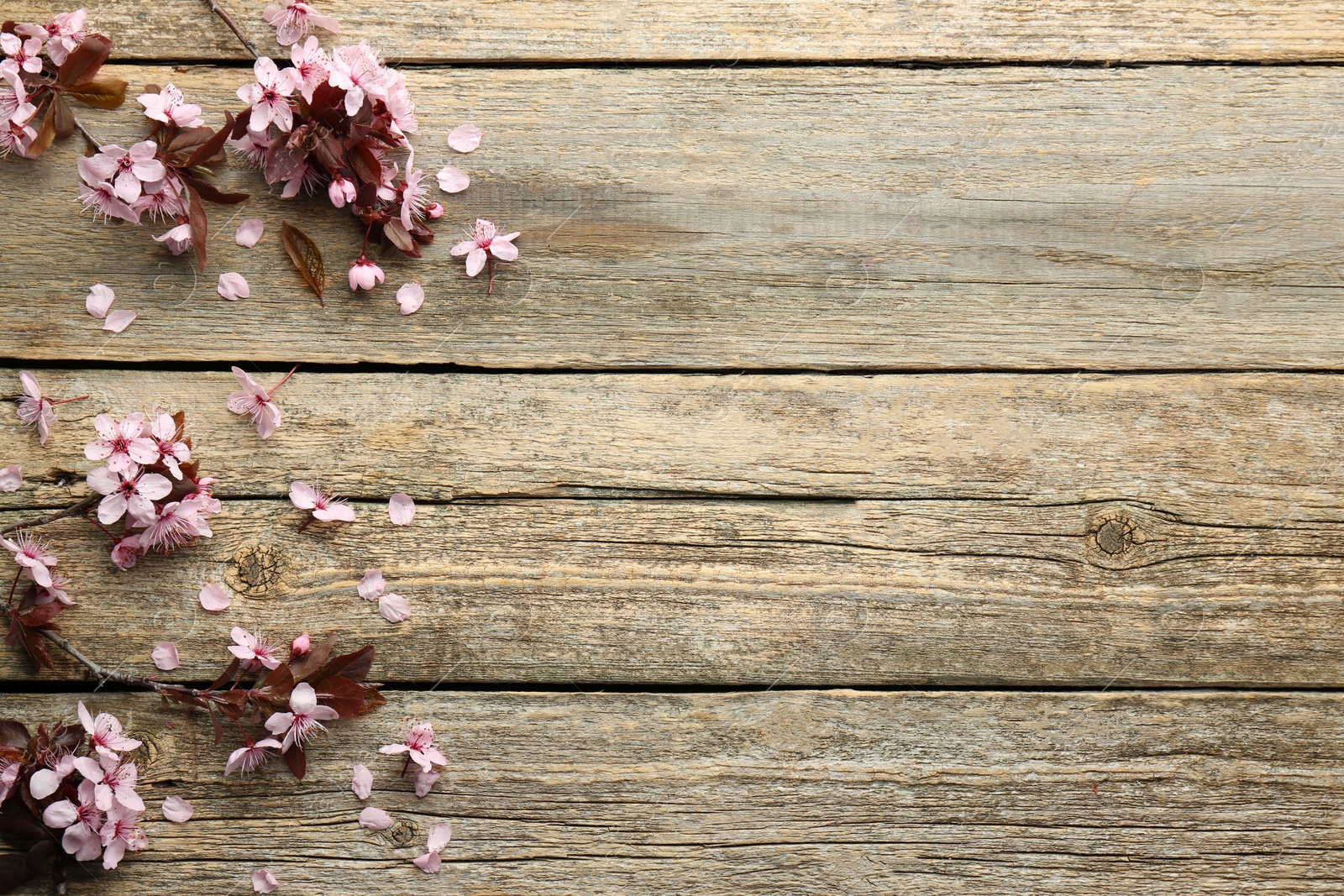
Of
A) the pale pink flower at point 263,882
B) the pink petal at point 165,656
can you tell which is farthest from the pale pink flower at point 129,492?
the pale pink flower at point 263,882

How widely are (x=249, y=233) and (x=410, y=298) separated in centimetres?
16

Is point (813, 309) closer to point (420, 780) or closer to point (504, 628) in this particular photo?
point (504, 628)

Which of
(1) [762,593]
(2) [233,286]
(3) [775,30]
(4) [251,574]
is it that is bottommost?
(4) [251,574]

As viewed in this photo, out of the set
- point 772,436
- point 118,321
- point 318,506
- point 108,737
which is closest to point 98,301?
point 118,321

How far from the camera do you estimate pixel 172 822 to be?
0.85 metres

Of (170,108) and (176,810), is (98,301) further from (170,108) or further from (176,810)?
(176,810)

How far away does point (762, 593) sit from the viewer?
0.87 metres

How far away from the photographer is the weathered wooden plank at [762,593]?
2.83 ft

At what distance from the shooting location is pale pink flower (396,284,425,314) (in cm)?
87

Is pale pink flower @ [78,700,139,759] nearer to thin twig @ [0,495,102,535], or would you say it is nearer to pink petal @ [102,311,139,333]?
thin twig @ [0,495,102,535]

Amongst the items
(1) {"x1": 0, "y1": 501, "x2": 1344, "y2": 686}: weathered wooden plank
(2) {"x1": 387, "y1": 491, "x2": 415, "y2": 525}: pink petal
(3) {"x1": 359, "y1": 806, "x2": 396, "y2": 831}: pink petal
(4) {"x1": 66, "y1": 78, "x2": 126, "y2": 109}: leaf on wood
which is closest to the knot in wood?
(1) {"x1": 0, "y1": 501, "x2": 1344, "y2": 686}: weathered wooden plank

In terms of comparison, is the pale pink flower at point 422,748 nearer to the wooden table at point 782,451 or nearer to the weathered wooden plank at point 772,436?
the wooden table at point 782,451

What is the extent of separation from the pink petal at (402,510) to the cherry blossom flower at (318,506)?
36mm

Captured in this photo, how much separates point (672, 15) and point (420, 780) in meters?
0.74
